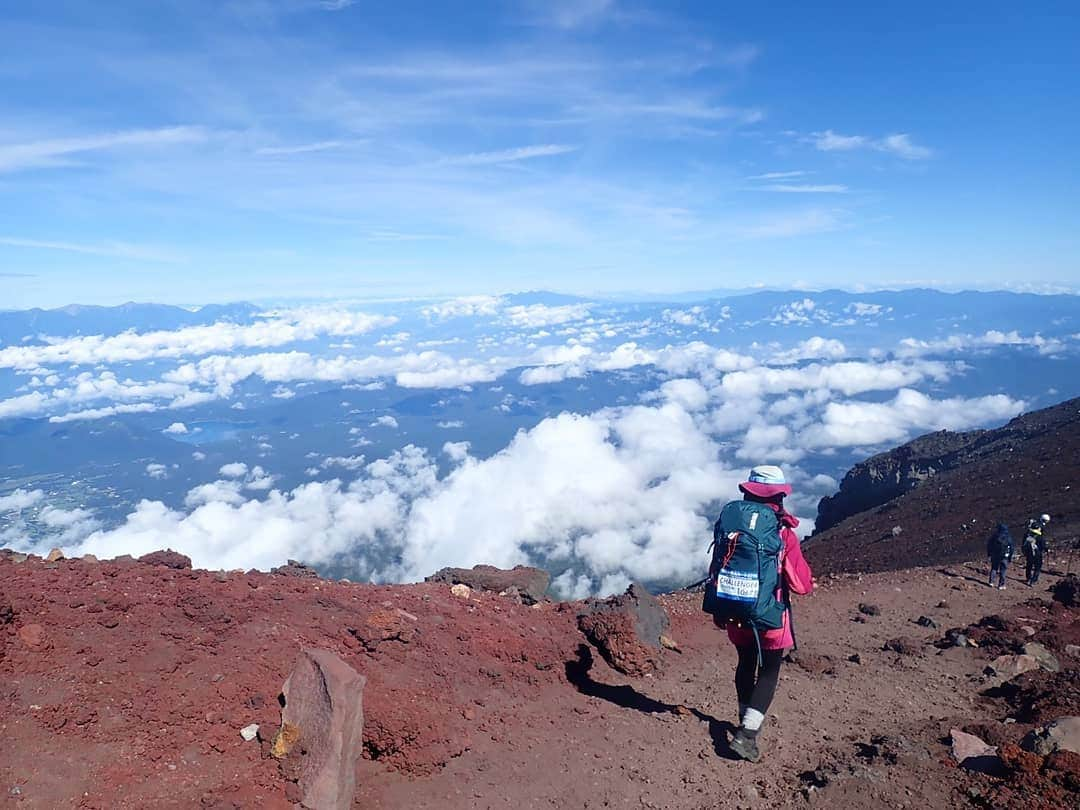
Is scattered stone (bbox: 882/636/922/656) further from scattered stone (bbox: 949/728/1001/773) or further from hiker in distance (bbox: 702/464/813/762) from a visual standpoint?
hiker in distance (bbox: 702/464/813/762)

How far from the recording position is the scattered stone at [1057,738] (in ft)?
17.3

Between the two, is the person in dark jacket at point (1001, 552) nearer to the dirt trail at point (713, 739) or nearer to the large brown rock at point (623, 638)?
the dirt trail at point (713, 739)

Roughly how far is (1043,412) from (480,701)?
165 ft

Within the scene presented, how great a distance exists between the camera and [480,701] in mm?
6895

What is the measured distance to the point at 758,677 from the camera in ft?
19.7

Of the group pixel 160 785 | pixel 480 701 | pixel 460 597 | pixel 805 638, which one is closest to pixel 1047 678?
pixel 805 638

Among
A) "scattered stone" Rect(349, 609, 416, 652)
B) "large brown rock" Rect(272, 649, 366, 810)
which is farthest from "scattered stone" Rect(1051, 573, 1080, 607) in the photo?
"large brown rock" Rect(272, 649, 366, 810)

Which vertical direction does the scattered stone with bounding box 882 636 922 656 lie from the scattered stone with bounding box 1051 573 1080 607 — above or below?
above

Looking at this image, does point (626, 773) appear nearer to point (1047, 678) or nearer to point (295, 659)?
point (295, 659)

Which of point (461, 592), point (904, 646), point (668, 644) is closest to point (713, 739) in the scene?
point (668, 644)

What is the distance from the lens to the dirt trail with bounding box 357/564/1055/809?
5359 mm

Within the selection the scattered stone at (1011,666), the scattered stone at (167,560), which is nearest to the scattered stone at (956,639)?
the scattered stone at (1011,666)

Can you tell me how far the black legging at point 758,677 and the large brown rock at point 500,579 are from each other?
17.6 feet

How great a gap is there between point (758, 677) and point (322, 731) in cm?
399
